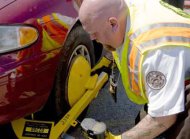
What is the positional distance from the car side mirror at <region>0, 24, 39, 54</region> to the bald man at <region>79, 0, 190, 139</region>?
0.63 meters

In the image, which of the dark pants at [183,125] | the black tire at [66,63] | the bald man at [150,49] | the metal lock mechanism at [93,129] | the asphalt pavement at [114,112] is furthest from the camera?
the asphalt pavement at [114,112]

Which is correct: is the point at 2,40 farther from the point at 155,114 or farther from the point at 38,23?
the point at 155,114

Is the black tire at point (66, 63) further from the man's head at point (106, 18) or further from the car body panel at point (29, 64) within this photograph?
the man's head at point (106, 18)

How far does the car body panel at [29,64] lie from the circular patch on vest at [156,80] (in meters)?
0.94

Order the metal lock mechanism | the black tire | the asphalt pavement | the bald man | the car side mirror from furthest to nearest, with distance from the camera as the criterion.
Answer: the asphalt pavement, the black tire, the car side mirror, the metal lock mechanism, the bald man

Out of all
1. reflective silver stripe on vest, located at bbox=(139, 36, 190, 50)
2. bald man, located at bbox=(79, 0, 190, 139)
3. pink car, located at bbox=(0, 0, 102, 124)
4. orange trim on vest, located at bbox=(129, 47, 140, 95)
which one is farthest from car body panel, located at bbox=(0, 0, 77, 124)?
reflective silver stripe on vest, located at bbox=(139, 36, 190, 50)

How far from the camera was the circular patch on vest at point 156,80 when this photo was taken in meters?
1.85

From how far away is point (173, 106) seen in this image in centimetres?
186

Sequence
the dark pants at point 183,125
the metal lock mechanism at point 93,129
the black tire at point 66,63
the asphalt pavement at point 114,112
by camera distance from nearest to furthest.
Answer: the dark pants at point 183,125 < the metal lock mechanism at point 93,129 < the black tire at point 66,63 < the asphalt pavement at point 114,112

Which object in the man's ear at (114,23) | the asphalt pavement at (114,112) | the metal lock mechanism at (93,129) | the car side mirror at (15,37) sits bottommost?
the asphalt pavement at (114,112)

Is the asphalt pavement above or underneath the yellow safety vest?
underneath

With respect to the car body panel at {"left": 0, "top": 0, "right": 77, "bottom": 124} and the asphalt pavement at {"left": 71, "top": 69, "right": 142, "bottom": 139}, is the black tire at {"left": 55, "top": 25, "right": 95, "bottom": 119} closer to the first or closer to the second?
the car body panel at {"left": 0, "top": 0, "right": 77, "bottom": 124}

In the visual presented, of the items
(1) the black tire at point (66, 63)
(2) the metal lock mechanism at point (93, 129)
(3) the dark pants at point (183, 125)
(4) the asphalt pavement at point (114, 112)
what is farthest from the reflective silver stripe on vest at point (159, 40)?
(4) the asphalt pavement at point (114, 112)

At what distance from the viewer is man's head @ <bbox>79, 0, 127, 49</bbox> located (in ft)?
6.35
